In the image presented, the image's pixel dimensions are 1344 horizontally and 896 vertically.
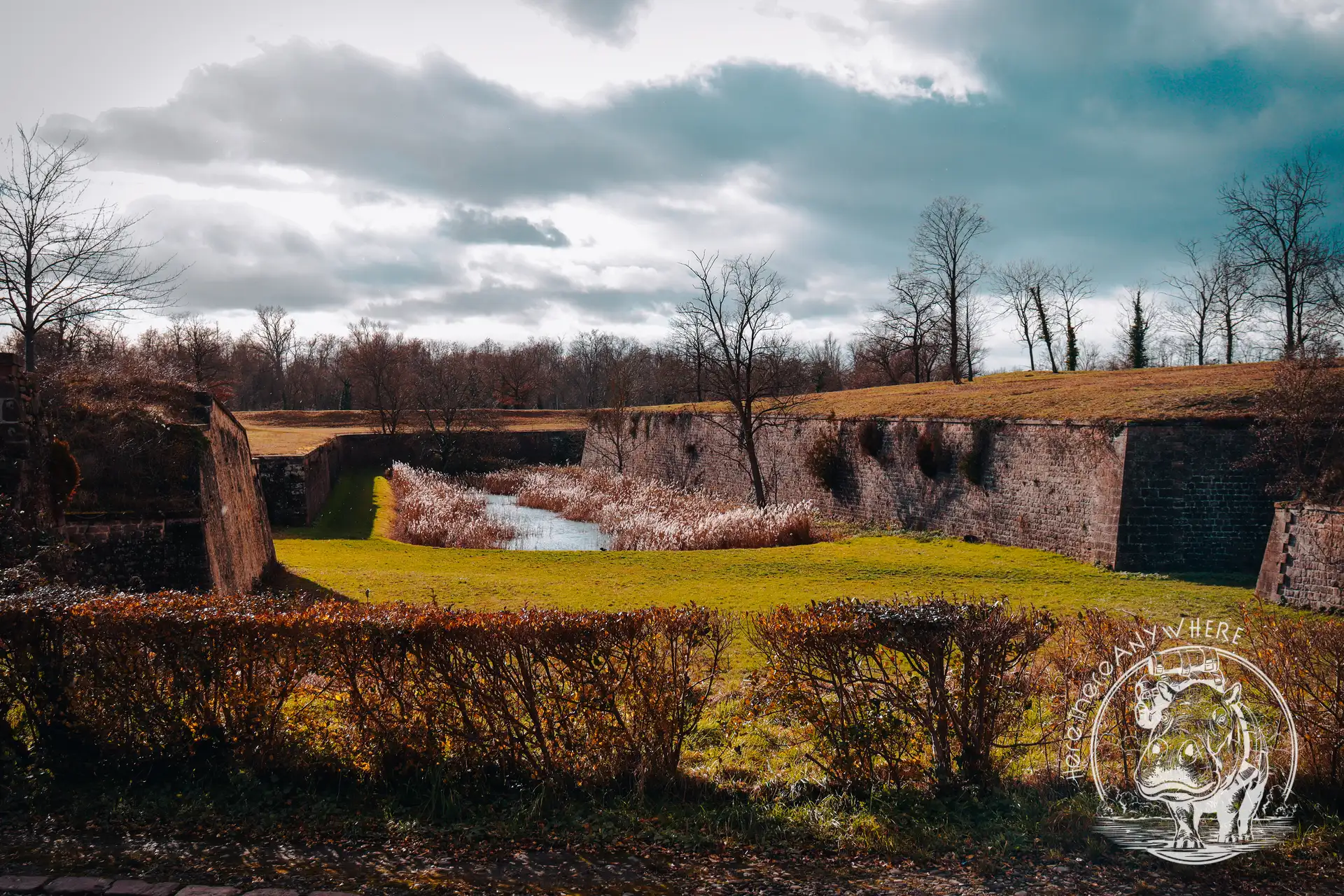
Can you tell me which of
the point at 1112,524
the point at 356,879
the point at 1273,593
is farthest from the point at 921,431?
the point at 356,879

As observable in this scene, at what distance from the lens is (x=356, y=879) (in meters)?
4.00

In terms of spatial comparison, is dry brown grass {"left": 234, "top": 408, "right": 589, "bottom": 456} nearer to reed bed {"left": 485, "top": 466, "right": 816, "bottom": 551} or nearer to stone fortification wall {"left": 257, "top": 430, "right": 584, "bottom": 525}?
stone fortification wall {"left": 257, "top": 430, "right": 584, "bottom": 525}

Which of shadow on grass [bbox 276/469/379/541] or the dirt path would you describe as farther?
shadow on grass [bbox 276/469/379/541]

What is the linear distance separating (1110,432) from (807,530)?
6580 mm

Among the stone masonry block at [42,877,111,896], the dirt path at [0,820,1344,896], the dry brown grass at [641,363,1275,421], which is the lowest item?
the dirt path at [0,820,1344,896]

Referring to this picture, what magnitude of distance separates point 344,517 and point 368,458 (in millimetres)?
16935

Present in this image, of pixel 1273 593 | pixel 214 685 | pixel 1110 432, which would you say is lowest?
pixel 1273 593

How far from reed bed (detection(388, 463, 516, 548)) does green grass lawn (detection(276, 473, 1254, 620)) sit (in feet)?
4.32

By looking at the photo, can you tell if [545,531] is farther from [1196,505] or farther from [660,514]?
[1196,505]

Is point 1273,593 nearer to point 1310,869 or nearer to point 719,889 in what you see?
point 1310,869

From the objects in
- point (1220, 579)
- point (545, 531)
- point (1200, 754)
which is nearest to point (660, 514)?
point (545, 531)

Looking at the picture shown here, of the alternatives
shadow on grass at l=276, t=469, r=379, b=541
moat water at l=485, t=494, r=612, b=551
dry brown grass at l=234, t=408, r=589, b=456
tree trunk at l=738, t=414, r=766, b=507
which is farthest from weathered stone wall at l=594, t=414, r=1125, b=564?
dry brown grass at l=234, t=408, r=589, b=456

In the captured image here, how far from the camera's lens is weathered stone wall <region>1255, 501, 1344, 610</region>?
1144cm

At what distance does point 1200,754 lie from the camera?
14.8 feet
